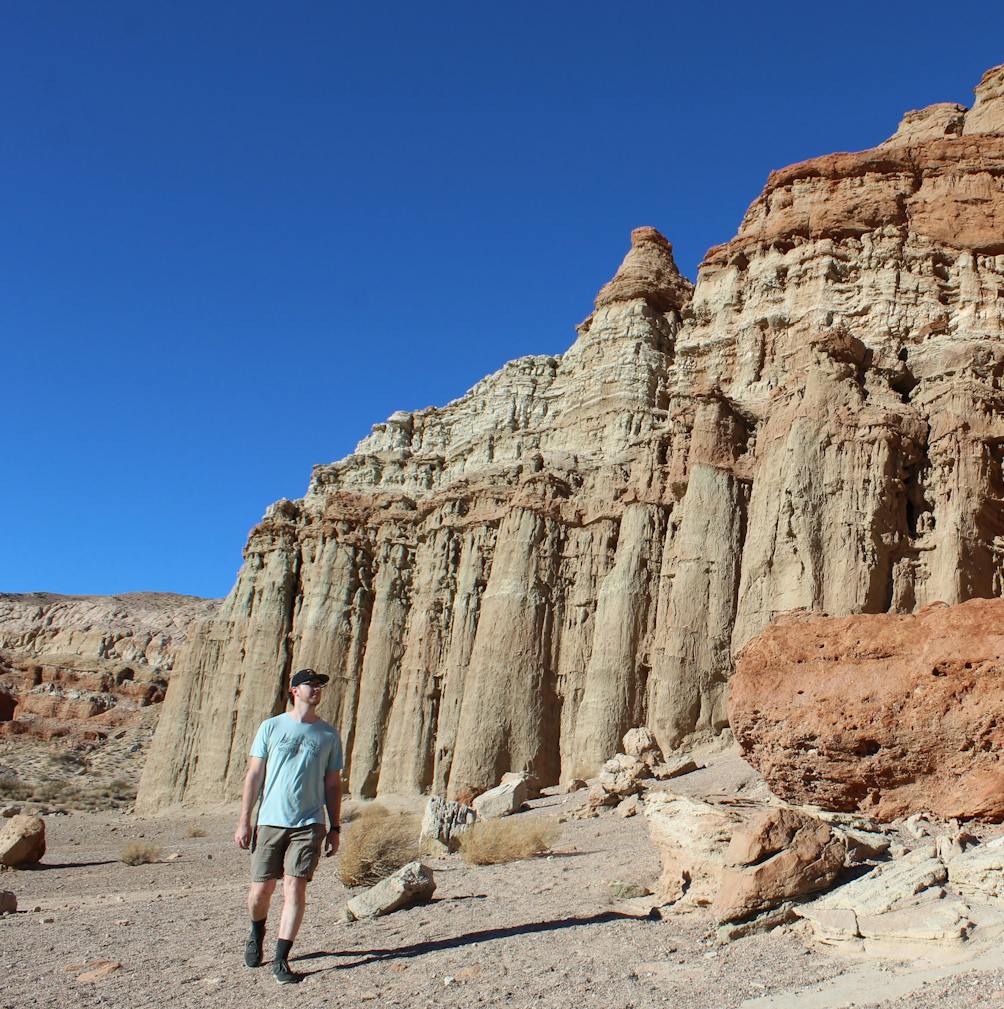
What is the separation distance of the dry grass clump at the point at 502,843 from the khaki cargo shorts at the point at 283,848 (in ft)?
16.0

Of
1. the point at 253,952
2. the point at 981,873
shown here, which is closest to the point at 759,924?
the point at 981,873

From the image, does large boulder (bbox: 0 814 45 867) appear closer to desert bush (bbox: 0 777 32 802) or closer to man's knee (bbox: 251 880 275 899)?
man's knee (bbox: 251 880 275 899)

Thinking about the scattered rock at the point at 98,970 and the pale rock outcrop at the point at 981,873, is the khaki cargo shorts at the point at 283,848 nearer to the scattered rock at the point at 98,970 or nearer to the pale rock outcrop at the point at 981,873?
the scattered rock at the point at 98,970

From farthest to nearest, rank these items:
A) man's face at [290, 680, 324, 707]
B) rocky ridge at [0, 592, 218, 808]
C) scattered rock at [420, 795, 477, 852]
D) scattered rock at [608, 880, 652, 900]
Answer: rocky ridge at [0, 592, 218, 808], scattered rock at [420, 795, 477, 852], scattered rock at [608, 880, 652, 900], man's face at [290, 680, 324, 707]

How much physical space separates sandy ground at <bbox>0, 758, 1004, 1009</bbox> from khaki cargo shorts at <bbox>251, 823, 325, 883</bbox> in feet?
2.19

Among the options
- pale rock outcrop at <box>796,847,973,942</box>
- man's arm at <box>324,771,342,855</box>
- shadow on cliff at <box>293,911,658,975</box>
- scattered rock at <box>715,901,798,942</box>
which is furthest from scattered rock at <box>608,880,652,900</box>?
man's arm at <box>324,771,342,855</box>

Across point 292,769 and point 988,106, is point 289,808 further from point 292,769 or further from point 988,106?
point 988,106

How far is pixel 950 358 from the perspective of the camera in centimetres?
2661

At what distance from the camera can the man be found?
7.16m

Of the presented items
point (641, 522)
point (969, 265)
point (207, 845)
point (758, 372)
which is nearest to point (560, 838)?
point (207, 845)

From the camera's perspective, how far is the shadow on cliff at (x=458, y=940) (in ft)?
23.7

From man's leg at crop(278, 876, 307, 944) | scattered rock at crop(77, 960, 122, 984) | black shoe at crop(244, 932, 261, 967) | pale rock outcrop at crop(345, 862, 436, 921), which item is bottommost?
scattered rock at crop(77, 960, 122, 984)

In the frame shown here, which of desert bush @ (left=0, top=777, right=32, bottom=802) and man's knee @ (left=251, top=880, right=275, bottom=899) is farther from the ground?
man's knee @ (left=251, top=880, right=275, bottom=899)

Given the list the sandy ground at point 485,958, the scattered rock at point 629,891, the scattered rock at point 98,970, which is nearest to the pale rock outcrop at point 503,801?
the sandy ground at point 485,958
